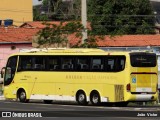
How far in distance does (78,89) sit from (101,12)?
50072mm

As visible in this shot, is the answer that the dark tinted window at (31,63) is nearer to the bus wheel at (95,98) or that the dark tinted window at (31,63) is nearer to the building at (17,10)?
the bus wheel at (95,98)

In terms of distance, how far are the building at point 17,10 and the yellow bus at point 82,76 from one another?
58.7 meters

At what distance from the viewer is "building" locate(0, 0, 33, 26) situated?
98.1 m

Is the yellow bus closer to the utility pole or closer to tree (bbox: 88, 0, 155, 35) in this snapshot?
the utility pole

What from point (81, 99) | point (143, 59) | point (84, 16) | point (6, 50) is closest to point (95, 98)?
point (81, 99)

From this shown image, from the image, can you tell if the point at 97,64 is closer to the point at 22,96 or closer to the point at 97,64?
the point at 97,64

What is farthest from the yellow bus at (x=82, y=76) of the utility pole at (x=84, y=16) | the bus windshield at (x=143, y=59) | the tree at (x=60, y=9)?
the tree at (x=60, y=9)

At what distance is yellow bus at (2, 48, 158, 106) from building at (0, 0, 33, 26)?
5873 centimetres

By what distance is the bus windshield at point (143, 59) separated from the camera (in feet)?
113

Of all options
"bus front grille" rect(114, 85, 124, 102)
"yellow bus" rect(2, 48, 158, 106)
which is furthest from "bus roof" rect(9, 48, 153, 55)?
"bus front grille" rect(114, 85, 124, 102)

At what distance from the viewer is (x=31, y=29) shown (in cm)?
8075

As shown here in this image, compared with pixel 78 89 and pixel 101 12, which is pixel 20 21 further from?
pixel 78 89

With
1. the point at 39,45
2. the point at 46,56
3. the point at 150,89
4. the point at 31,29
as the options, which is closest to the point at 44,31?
the point at 39,45

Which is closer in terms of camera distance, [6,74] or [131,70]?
[131,70]
